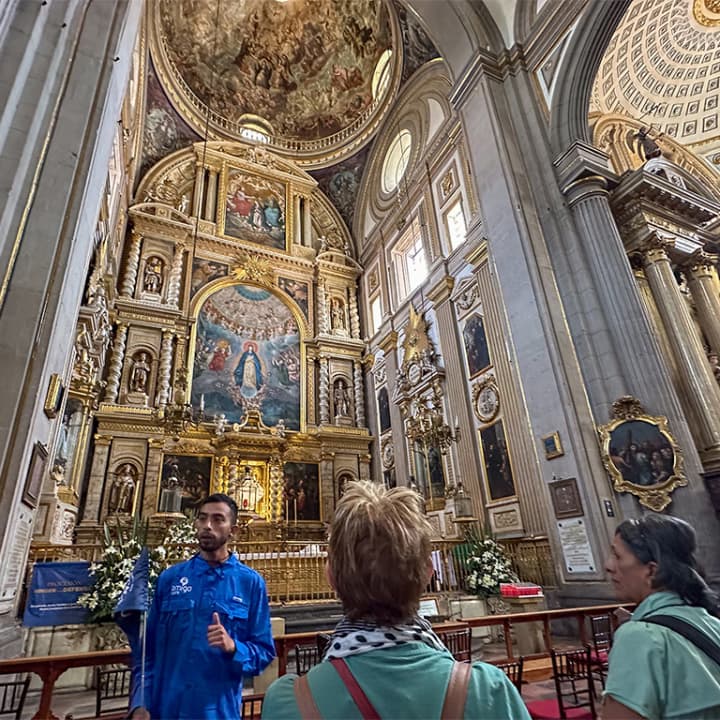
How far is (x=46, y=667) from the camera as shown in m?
2.44

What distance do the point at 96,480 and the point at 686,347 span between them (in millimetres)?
13519

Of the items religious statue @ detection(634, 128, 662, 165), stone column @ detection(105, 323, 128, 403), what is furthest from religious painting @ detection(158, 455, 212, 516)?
religious statue @ detection(634, 128, 662, 165)

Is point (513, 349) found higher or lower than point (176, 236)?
lower

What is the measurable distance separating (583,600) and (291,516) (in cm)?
822

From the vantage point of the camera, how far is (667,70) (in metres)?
14.3

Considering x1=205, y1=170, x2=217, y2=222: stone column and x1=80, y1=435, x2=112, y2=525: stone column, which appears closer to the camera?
x1=80, y1=435, x2=112, y2=525: stone column

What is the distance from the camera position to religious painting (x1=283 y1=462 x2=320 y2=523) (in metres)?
12.9

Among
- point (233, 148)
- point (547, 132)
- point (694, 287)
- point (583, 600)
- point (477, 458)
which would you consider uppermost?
point (233, 148)

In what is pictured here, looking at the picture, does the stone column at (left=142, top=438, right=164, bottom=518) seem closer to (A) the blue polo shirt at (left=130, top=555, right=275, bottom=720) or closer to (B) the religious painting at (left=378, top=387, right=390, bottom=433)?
(B) the religious painting at (left=378, top=387, right=390, bottom=433)

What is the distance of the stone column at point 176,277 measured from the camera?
13.9 metres

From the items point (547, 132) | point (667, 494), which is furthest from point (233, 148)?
point (667, 494)

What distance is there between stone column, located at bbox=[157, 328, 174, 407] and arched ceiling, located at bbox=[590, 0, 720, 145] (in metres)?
14.8

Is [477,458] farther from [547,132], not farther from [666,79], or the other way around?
[666,79]

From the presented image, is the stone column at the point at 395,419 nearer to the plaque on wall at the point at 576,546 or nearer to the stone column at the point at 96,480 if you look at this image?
the plaque on wall at the point at 576,546
